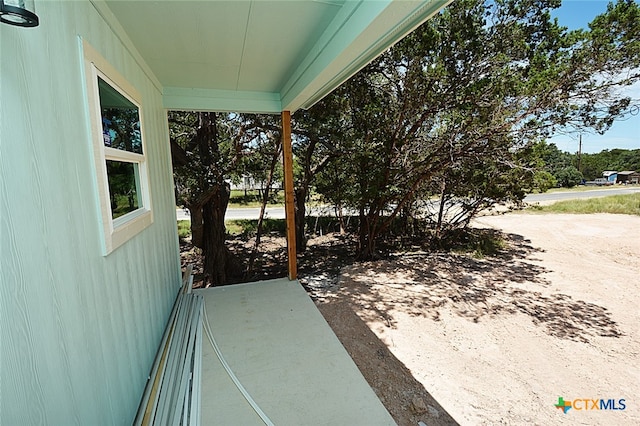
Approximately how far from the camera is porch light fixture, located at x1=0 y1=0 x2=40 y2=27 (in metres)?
0.75

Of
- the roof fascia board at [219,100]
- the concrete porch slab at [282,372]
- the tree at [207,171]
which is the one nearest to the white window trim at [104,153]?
the concrete porch slab at [282,372]

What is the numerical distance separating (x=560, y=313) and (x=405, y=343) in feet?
8.39

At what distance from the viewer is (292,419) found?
1.73 metres

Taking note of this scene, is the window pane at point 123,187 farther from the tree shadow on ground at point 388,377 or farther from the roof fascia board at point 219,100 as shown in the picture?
the tree shadow on ground at point 388,377

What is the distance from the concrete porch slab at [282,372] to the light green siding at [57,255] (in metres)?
0.54

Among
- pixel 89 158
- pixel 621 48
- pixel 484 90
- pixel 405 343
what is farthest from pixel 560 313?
pixel 89 158

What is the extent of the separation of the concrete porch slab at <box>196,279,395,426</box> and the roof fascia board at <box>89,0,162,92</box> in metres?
2.40

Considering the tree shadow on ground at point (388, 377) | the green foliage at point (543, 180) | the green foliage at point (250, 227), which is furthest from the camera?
the green foliage at point (250, 227)

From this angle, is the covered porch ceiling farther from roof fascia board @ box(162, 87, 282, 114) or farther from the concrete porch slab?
the concrete porch slab

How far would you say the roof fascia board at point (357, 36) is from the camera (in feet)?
4.44

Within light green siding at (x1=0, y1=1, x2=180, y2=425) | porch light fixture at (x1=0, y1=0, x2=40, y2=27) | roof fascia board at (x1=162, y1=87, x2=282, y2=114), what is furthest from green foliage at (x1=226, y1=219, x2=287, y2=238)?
porch light fixture at (x1=0, y1=0, x2=40, y2=27)

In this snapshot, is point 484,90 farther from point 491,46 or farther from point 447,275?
point 447,275

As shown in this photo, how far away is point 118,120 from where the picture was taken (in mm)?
1892

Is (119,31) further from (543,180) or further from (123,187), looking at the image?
(543,180)
